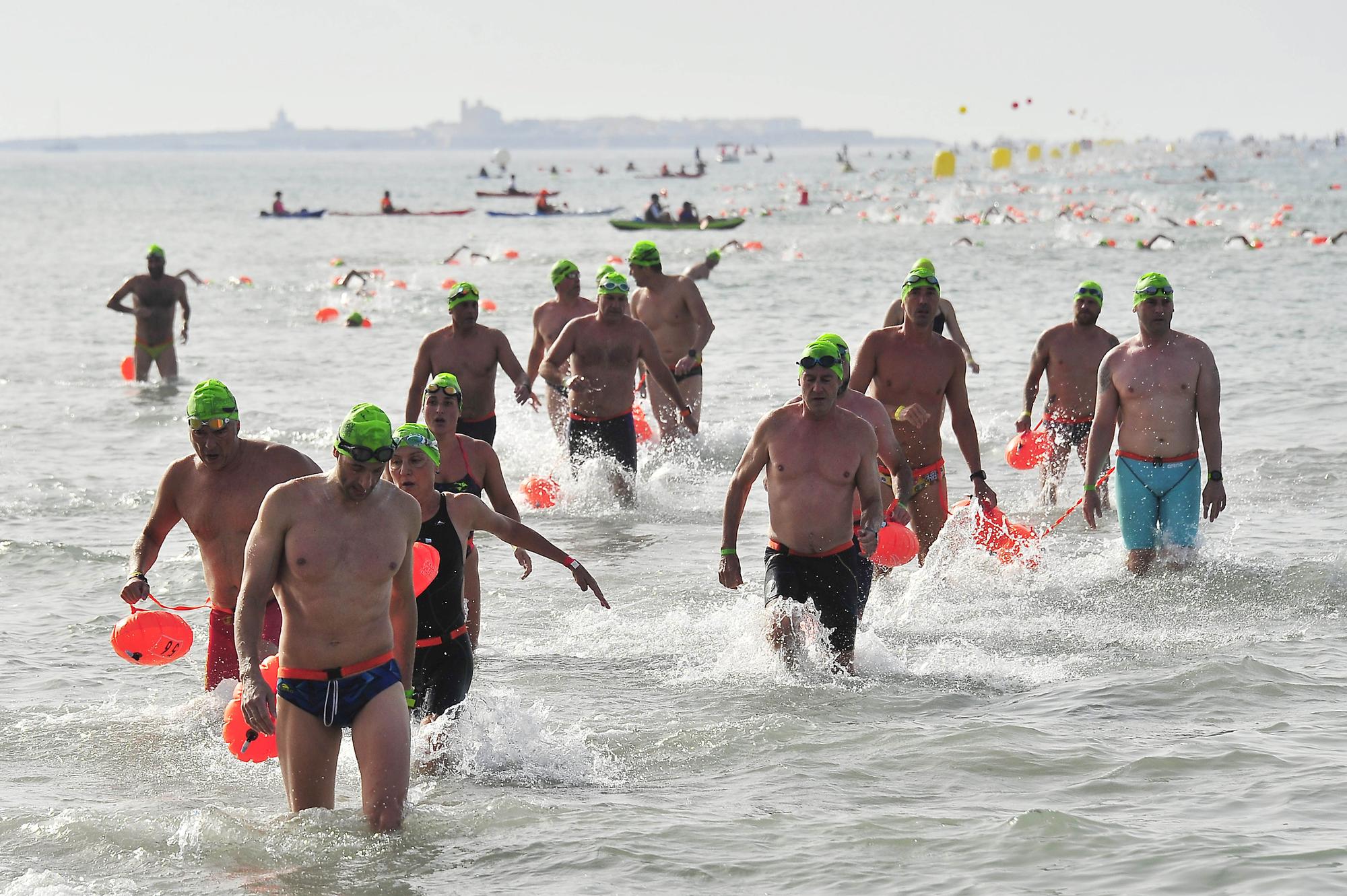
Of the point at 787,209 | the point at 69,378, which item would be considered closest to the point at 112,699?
the point at 69,378

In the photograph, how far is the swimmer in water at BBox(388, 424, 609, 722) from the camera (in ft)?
20.5

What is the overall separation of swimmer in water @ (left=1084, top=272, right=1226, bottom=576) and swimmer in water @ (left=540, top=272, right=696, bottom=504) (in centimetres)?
316

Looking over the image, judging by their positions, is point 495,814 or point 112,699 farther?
point 112,699

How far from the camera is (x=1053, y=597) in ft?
31.2

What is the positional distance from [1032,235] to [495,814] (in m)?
44.4

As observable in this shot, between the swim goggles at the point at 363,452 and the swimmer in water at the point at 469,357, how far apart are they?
5089 mm

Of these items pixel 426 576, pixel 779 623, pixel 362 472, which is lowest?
pixel 779 623

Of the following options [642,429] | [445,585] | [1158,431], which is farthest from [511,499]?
[642,429]

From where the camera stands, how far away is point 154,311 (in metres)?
17.9

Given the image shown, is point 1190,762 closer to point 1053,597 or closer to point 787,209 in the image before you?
point 1053,597

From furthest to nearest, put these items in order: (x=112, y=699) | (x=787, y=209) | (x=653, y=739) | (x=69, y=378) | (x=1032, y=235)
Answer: (x=787, y=209) < (x=1032, y=235) < (x=69, y=378) < (x=112, y=699) < (x=653, y=739)

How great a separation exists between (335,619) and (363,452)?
61 cm

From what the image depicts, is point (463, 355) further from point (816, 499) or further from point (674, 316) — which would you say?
point (816, 499)

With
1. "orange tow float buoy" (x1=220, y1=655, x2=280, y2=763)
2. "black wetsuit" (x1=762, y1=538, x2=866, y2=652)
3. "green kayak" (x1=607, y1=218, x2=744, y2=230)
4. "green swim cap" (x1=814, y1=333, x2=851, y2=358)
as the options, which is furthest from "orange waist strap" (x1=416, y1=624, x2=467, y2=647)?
"green kayak" (x1=607, y1=218, x2=744, y2=230)
